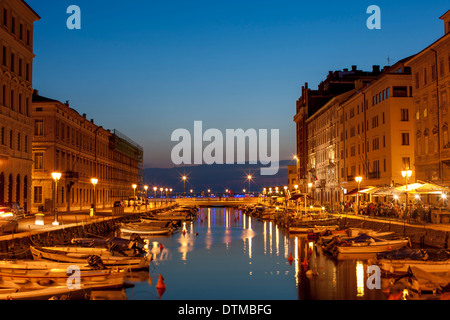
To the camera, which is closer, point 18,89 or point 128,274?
point 128,274

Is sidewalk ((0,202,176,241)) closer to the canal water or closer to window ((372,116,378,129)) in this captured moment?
the canal water

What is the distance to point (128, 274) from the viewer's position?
99.2ft

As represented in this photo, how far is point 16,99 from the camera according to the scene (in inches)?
2370

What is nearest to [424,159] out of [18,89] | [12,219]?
[12,219]

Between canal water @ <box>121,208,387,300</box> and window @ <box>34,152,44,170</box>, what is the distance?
32.0 m

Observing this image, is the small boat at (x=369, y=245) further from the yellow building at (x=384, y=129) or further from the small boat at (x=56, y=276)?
the yellow building at (x=384, y=129)

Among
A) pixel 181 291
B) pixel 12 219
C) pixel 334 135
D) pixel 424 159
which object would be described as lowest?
pixel 181 291

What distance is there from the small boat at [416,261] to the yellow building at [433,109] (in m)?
24.6

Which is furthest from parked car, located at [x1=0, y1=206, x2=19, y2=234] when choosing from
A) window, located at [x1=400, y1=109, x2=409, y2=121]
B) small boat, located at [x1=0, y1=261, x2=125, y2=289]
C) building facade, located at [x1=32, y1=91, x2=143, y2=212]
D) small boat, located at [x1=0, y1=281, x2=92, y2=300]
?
window, located at [x1=400, y1=109, x2=409, y2=121]

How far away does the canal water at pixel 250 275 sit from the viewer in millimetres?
26359

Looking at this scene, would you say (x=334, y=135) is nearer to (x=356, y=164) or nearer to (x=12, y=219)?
(x=356, y=164)

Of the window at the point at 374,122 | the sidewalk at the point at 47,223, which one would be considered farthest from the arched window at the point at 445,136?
the sidewalk at the point at 47,223

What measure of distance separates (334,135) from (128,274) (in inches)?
3026
